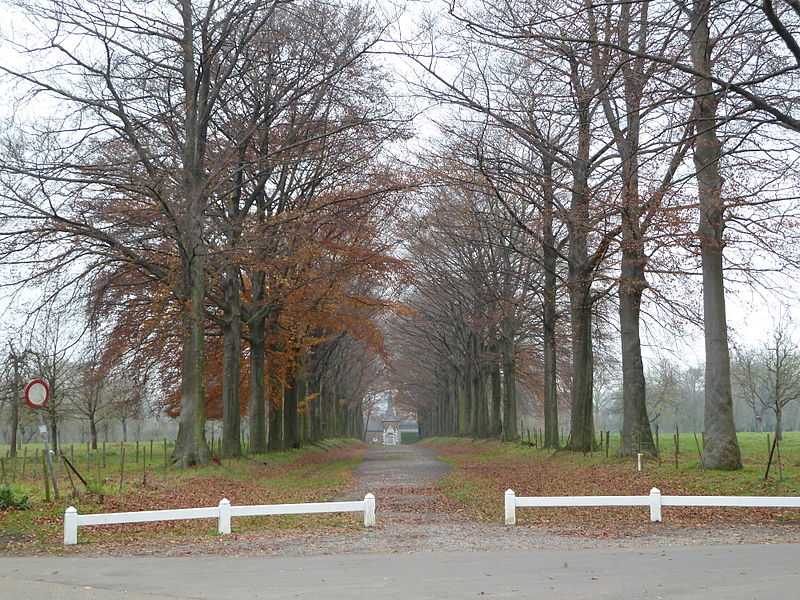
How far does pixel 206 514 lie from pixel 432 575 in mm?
4908

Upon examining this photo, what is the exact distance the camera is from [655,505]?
44.3ft

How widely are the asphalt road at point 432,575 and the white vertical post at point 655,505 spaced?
242 centimetres

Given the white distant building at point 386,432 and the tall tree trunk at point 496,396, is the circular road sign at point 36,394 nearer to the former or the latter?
the tall tree trunk at point 496,396

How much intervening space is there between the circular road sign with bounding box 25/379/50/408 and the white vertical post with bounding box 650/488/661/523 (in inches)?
436

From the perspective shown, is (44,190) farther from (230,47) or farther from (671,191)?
(671,191)

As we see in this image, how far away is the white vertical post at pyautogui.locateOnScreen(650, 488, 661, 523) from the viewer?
13453mm

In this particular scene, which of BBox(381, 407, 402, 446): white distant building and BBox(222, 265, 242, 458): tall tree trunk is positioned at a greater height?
BBox(222, 265, 242, 458): tall tree trunk

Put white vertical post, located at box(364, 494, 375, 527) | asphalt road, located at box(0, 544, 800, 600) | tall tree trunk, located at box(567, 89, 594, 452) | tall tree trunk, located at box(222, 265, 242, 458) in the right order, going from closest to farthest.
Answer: asphalt road, located at box(0, 544, 800, 600) → white vertical post, located at box(364, 494, 375, 527) → tall tree trunk, located at box(567, 89, 594, 452) → tall tree trunk, located at box(222, 265, 242, 458)

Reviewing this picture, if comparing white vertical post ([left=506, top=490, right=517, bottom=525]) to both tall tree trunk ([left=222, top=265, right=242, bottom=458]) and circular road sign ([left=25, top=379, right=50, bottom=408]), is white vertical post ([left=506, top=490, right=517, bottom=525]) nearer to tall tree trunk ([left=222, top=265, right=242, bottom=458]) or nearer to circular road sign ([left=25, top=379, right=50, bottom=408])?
circular road sign ([left=25, top=379, right=50, bottom=408])

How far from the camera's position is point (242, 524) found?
14.8m

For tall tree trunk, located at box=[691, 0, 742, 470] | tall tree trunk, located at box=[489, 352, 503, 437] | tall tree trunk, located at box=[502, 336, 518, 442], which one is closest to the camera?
tall tree trunk, located at box=[691, 0, 742, 470]

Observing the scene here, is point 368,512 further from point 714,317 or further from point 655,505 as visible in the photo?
point 714,317

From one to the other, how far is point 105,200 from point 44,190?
259cm

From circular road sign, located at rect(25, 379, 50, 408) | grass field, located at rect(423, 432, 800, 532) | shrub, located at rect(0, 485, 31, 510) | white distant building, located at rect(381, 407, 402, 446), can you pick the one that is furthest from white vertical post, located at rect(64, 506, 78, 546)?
white distant building, located at rect(381, 407, 402, 446)
